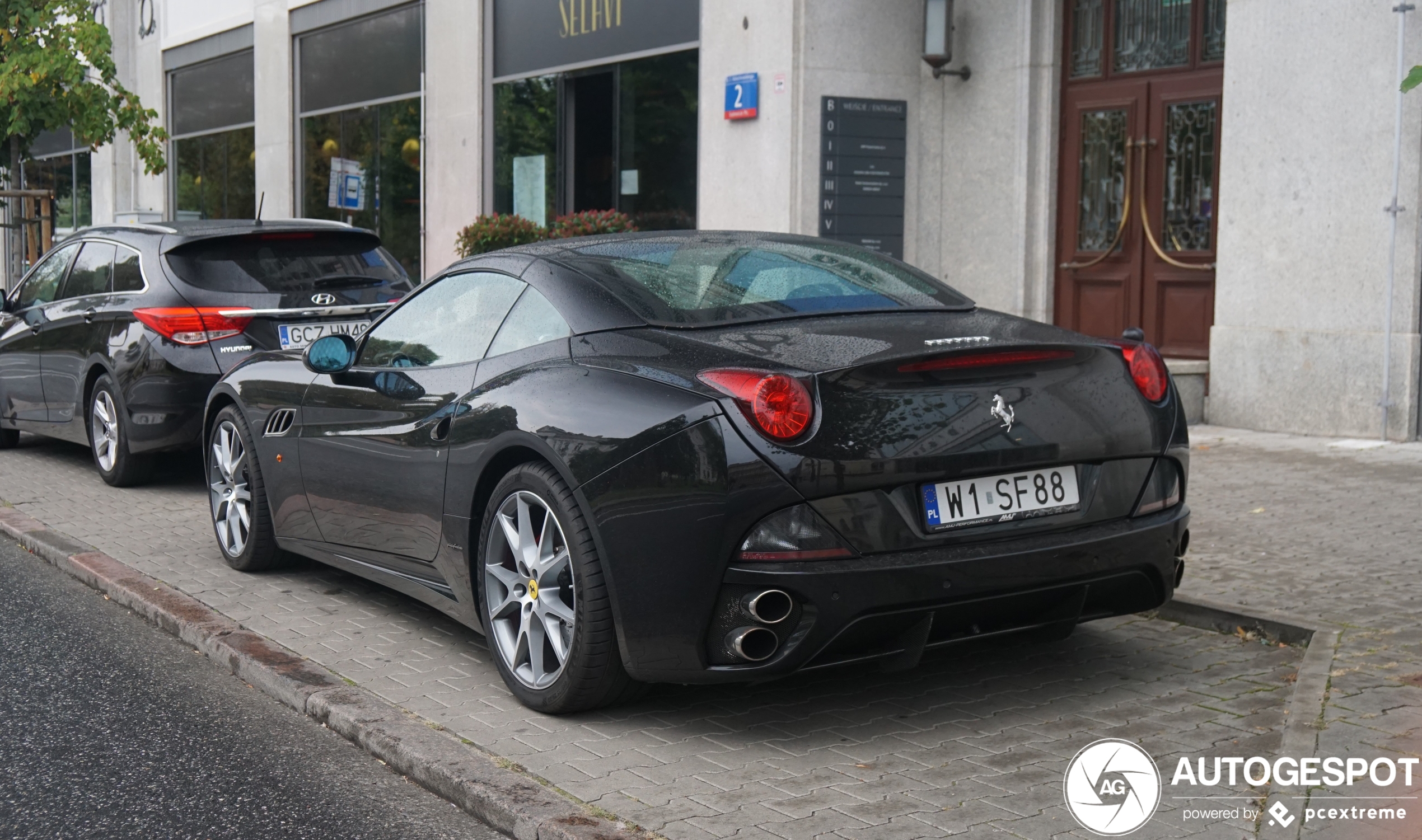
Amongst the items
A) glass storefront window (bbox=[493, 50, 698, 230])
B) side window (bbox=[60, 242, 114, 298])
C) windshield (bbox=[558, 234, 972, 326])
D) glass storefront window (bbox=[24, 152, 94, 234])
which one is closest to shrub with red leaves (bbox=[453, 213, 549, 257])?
glass storefront window (bbox=[493, 50, 698, 230])

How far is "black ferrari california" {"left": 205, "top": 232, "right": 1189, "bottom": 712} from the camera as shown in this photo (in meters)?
3.98

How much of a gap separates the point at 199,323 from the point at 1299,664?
642cm

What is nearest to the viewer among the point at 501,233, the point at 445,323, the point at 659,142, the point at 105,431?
the point at 445,323

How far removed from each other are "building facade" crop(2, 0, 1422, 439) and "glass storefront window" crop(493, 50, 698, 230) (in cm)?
3

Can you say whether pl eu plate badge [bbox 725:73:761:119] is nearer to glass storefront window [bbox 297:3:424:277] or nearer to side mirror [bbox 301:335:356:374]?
glass storefront window [bbox 297:3:424:277]

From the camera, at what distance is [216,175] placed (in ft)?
87.0

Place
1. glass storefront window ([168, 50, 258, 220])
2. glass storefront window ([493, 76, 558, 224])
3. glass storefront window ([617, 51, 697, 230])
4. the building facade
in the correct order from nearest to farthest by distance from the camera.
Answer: the building facade → glass storefront window ([617, 51, 697, 230]) → glass storefront window ([493, 76, 558, 224]) → glass storefront window ([168, 50, 258, 220])

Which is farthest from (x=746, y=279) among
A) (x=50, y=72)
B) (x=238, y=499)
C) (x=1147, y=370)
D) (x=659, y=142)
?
(x=50, y=72)

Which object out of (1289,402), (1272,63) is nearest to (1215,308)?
(1289,402)

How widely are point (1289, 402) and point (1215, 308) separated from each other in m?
1.00

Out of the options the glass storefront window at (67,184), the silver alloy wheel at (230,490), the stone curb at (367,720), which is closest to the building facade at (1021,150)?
the silver alloy wheel at (230,490)

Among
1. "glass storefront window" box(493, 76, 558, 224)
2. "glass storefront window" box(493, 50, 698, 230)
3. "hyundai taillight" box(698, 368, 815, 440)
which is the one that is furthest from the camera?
"glass storefront window" box(493, 76, 558, 224)

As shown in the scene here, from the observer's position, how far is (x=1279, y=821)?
11.0ft

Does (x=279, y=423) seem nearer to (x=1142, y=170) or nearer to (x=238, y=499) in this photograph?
(x=238, y=499)
